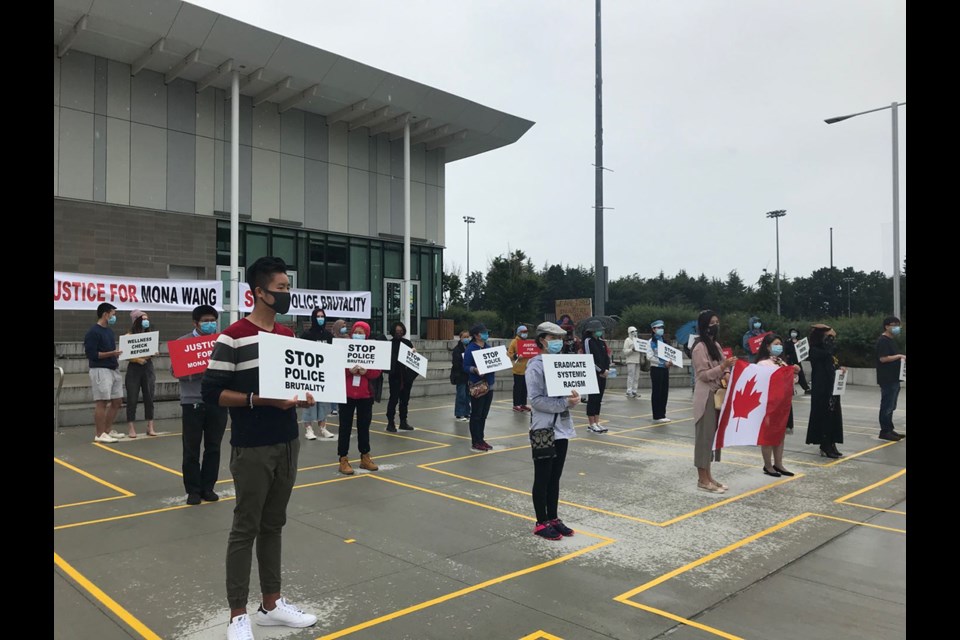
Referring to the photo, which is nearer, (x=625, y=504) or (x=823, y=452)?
(x=625, y=504)

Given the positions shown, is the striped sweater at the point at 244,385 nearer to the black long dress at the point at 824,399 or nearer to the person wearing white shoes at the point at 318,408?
the person wearing white shoes at the point at 318,408

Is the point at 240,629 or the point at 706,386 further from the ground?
the point at 706,386

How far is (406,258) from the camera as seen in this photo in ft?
81.9

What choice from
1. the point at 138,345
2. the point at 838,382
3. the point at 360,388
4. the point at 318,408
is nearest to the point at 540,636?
the point at 360,388

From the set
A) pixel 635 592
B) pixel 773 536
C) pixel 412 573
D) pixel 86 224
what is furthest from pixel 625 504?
pixel 86 224

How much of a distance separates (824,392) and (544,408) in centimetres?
642

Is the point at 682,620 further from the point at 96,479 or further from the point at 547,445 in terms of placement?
the point at 96,479

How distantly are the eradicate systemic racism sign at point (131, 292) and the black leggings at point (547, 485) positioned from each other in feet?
41.6

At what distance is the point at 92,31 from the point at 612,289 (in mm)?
66916

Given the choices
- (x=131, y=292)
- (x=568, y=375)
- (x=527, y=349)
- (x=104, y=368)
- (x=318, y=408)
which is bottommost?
(x=318, y=408)

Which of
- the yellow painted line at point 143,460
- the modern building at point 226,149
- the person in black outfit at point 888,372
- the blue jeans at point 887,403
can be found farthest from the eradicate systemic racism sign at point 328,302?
the blue jeans at point 887,403

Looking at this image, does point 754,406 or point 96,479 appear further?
point 754,406

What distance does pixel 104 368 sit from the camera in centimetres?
1044

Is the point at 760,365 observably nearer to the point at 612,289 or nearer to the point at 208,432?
the point at 208,432
